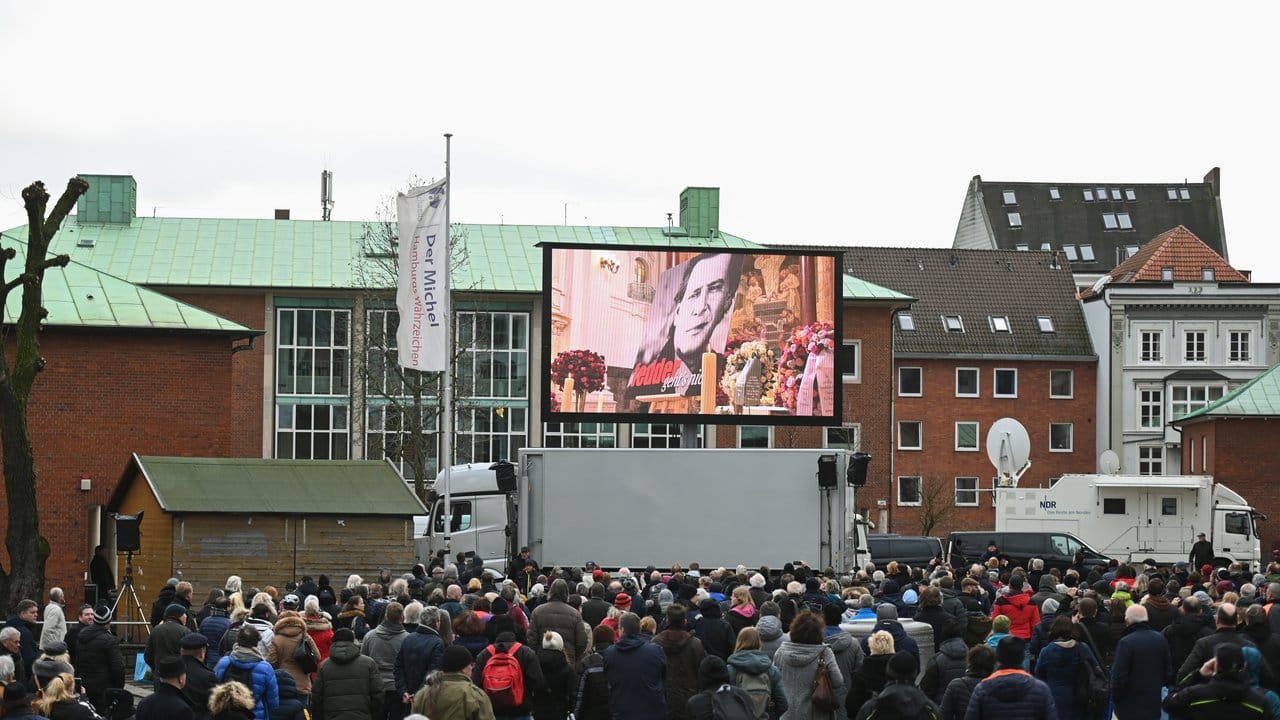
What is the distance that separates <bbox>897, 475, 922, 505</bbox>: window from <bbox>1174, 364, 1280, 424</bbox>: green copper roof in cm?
1617

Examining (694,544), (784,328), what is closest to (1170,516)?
(784,328)

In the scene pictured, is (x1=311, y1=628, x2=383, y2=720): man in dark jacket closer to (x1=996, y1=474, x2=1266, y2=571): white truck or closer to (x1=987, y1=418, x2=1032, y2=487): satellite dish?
(x1=987, y1=418, x2=1032, y2=487): satellite dish

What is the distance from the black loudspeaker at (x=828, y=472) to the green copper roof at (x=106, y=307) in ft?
49.6

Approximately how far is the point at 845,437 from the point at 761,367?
111 ft

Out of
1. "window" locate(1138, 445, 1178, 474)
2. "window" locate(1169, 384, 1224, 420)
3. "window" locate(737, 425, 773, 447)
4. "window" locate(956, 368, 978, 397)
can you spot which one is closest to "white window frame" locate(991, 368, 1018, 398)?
"window" locate(956, 368, 978, 397)

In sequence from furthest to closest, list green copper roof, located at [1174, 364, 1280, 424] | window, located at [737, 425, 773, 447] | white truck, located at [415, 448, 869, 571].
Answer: window, located at [737, 425, 773, 447]
green copper roof, located at [1174, 364, 1280, 424]
white truck, located at [415, 448, 869, 571]

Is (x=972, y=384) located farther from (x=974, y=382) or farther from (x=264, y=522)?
(x=264, y=522)

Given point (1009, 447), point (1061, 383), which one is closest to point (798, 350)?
point (1009, 447)

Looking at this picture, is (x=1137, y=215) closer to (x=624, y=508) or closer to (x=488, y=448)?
(x=488, y=448)

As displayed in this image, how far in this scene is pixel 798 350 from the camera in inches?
1574

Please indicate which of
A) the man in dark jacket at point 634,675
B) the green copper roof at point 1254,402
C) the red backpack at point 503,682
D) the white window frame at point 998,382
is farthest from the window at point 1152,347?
the red backpack at point 503,682

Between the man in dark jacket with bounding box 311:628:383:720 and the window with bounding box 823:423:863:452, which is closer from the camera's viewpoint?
the man in dark jacket with bounding box 311:628:383:720

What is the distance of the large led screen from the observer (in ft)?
129

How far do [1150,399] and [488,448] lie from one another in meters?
28.6
